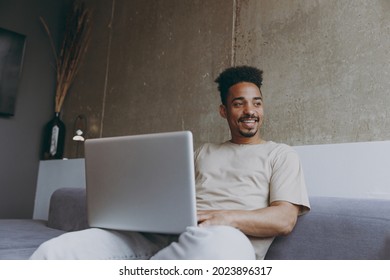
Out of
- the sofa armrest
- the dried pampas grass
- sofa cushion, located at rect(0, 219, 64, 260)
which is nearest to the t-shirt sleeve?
sofa cushion, located at rect(0, 219, 64, 260)

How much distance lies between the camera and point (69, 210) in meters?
2.30

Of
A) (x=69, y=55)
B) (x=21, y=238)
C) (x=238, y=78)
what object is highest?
(x=69, y=55)

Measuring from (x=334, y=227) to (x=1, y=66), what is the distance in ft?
10.9

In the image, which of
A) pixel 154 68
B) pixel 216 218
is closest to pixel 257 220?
pixel 216 218

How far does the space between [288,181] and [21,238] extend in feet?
4.45

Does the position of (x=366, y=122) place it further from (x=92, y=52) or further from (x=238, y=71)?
(x=92, y=52)

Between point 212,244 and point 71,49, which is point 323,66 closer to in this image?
point 212,244

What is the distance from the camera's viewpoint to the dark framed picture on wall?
11.5 ft

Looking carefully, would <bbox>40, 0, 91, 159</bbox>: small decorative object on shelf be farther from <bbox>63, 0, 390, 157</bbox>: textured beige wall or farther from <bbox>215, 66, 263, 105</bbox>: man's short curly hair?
<bbox>215, 66, 263, 105</bbox>: man's short curly hair

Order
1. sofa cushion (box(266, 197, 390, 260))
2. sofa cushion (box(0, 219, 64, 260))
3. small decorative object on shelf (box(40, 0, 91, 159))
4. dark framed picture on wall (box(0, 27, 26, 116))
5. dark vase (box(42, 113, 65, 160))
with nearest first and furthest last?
sofa cushion (box(266, 197, 390, 260)), sofa cushion (box(0, 219, 64, 260)), dark framed picture on wall (box(0, 27, 26, 116)), dark vase (box(42, 113, 65, 160)), small decorative object on shelf (box(40, 0, 91, 159))

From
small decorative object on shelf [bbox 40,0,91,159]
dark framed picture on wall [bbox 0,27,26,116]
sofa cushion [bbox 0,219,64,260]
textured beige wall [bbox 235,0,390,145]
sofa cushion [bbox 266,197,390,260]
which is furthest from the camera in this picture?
small decorative object on shelf [bbox 40,0,91,159]
